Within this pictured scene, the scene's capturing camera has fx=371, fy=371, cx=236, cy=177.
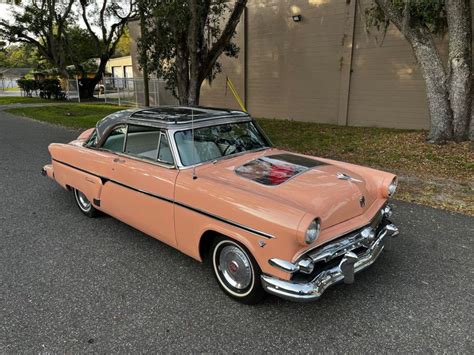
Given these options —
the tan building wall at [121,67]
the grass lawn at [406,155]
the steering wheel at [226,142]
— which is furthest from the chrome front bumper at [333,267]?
the tan building wall at [121,67]

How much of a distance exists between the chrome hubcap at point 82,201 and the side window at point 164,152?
1652 millimetres

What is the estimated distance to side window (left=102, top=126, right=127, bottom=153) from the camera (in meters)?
4.15

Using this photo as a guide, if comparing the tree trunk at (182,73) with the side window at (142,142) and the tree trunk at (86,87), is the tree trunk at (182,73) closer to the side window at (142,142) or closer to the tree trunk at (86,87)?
the side window at (142,142)

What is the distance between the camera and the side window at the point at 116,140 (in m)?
4.15

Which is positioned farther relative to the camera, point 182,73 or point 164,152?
point 182,73

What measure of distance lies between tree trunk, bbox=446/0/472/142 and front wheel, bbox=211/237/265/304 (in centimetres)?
722

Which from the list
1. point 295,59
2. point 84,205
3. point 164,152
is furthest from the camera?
point 295,59

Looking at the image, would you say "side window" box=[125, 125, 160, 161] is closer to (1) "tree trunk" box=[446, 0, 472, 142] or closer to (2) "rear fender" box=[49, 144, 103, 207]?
(2) "rear fender" box=[49, 144, 103, 207]

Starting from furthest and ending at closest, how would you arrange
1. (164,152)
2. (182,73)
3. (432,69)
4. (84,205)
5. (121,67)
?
(121,67) → (182,73) → (432,69) → (84,205) → (164,152)

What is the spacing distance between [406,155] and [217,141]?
17.9 feet

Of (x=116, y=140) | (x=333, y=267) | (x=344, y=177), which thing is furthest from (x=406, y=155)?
(x=116, y=140)

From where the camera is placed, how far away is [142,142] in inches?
152

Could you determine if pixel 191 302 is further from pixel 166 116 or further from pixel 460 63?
pixel 460 63

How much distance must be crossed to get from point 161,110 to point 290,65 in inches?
430
